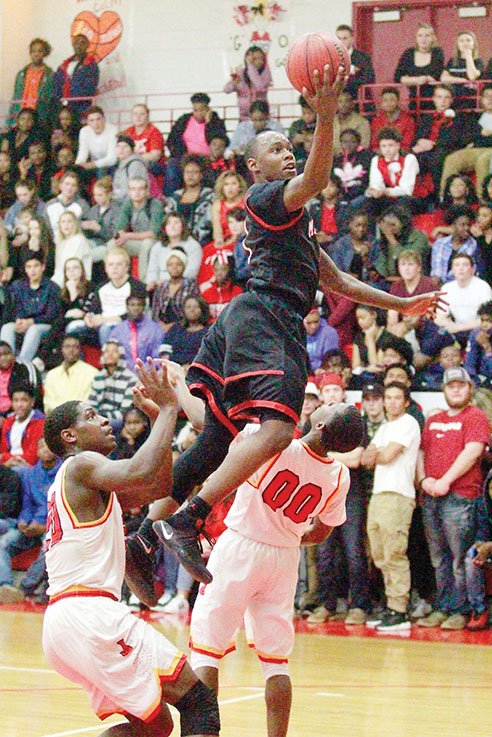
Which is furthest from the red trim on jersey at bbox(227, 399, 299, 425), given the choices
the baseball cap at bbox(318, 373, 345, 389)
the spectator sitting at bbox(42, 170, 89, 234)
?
the spectator sitting at bbox(42, 170, 89, 234)

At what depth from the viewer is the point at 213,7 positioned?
1852cm

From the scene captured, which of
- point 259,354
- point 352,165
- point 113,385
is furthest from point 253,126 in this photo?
point 259,354

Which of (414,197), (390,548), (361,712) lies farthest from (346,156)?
(361,712)

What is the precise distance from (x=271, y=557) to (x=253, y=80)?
1159 centimetres

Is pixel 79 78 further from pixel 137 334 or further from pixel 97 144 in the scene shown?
pixel 137 334

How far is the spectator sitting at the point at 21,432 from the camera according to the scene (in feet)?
42.2

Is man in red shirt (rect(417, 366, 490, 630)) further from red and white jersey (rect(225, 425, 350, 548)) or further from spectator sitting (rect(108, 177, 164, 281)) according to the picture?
spectator sitting (rect(108, 177, 164, 281))

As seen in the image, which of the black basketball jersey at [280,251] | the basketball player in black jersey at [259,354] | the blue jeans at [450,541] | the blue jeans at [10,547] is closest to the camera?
the basketball player in black jersey at [259,354]

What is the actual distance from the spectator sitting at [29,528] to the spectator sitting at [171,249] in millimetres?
2530

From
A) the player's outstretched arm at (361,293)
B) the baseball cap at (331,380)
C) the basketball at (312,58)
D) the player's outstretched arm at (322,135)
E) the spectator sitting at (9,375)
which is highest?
the basketball at (312,58)

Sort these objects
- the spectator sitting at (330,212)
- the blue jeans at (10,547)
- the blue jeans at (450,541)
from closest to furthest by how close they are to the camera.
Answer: the blue jeans at (450,541)
the blue jeans at (10,547)
the spectator sitting at (330,212)

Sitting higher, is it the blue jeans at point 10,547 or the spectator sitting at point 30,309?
the spectator sitting at point 30,309

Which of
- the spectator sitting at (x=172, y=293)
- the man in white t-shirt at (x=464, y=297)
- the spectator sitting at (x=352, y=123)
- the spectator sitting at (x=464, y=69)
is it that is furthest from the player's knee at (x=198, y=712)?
the spectator sitting at (x=464, y=69)

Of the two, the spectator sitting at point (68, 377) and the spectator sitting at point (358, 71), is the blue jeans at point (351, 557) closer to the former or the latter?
the spectator sitting at point (68, 377)
